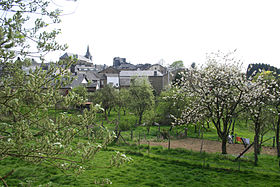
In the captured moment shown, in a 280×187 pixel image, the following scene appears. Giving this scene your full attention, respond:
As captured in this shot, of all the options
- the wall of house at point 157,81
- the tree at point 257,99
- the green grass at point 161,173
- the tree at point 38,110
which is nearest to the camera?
the tree at point 38,110

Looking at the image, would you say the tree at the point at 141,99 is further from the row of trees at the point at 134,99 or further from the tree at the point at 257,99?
the tree at the point at 257,99

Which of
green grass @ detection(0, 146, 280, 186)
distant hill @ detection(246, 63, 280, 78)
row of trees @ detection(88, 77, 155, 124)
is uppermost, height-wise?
distant hill @ detection(246, 63, 280, 78)

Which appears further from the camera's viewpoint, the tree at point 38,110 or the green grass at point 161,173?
the green grass at point 161,173

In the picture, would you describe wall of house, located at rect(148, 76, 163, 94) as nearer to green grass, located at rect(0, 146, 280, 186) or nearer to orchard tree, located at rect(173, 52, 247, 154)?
orchard tree, located at rect(173, 52, 247, 154)

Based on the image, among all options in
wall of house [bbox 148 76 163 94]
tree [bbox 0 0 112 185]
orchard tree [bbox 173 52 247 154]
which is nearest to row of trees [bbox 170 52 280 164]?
orchard tree [bbox 173 52 247 154]

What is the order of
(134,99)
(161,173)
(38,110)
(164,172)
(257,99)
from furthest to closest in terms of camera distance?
(134,99) < (257,99) < (164,172) < (161,173) < (38,110)

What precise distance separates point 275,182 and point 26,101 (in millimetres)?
12558

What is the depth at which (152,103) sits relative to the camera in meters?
33.3

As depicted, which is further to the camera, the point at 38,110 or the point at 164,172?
the point at 164,172

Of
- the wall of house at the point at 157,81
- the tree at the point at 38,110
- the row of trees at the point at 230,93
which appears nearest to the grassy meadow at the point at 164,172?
the row of trees at the point at 230,93

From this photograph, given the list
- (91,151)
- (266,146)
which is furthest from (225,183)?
(266,146)

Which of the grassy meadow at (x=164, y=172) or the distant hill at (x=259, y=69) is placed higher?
the distant hill at (x=259, y=69)

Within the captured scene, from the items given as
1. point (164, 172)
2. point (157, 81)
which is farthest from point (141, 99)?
point (157, 81)

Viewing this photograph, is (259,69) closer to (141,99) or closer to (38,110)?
(38,110)
